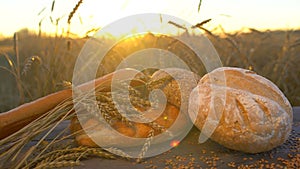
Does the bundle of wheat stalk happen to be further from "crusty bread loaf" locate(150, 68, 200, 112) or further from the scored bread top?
the scored bread top

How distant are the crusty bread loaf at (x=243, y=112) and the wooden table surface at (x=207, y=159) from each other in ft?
0.16

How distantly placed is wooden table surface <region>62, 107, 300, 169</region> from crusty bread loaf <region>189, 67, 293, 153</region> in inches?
1.9

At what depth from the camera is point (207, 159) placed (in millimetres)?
1625

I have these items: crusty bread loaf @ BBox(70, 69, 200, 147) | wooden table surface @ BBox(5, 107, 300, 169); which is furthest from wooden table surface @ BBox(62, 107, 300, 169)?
crusty bread loaf @ BBox(70, 69, 200, 147)

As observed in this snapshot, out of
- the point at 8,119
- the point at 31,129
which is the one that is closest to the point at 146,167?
the point at 31,129

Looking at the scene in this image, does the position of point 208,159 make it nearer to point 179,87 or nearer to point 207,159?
point 207,159

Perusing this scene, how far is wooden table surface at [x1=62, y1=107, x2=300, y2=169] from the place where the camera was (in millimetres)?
1572

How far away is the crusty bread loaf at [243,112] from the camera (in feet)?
5.30

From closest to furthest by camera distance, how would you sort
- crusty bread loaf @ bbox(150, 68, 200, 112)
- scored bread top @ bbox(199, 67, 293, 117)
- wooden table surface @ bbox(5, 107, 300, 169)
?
wooden table surface @ bbox(5, 107, 300, 169)
scored bread top @ bbox(199, 67, 293, 117)
crusty bread loaf @ bbox(150, 68, 200, 112)

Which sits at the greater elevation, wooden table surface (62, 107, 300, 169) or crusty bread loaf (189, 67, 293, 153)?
crusty bread loaf (189, 67, 293, 153)

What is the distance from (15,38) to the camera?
8.15 ft

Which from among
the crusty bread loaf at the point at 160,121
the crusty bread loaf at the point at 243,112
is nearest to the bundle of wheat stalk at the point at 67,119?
the crusty bread loaf at the point at 160,121

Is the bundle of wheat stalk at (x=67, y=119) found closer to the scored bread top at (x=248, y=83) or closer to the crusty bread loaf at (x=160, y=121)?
the crusty bread loaf at (x=160, y=121)

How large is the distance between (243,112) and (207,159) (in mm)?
268
